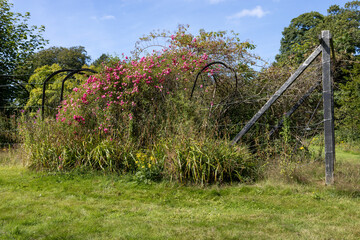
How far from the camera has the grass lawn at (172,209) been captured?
3391 millimetres

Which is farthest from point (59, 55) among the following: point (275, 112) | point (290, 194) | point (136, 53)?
point (290, 194)

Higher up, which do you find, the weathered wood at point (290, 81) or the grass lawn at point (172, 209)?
the weathered wood at point (290, 81)

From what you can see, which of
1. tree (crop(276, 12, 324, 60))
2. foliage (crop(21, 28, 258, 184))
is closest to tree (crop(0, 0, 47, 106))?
foliage (crop(21, 28, 258, 184))

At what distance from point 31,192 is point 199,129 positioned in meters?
3.29

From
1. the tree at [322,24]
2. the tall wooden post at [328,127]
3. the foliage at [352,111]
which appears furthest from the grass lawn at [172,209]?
the tree at [322,24]

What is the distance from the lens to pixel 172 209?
4.24 metres

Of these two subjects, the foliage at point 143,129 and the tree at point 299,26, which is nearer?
the foliage at point 143,129

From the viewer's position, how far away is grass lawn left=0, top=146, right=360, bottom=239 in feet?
11.1

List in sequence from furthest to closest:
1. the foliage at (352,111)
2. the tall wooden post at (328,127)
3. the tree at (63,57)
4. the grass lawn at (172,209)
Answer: the tree at (63,57)
the foliage at (352,111)
the tall wooden post at (328,127)
the grass lawn at (172,209)

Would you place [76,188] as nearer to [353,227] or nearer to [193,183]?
[193,183]

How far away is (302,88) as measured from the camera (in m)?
7.30

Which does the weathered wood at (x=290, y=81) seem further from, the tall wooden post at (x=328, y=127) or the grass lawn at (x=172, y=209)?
the grass lawn at (x=172, y=209)

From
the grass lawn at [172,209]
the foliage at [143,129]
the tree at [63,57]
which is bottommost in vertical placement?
the grass lawn at [172,209]

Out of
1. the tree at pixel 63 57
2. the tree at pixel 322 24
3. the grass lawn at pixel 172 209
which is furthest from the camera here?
the tree at pixel 63 57
